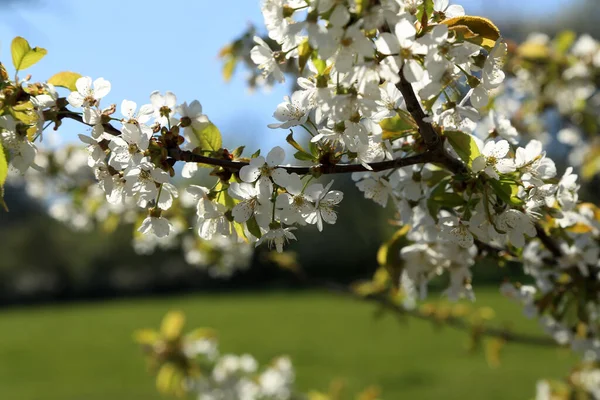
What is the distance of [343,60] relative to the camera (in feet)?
2.11

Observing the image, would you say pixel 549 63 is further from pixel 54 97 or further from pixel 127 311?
pixel 127 311

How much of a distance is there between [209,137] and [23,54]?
0.28m

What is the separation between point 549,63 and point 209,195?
181 cm

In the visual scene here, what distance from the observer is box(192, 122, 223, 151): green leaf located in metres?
0.78

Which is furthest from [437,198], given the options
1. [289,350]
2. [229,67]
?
[289,350]

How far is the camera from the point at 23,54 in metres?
0.83

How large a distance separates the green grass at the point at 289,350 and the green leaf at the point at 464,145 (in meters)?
3.97

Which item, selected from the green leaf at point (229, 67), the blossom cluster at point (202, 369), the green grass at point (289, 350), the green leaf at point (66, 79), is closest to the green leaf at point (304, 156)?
the green leaf at point (66, 79)

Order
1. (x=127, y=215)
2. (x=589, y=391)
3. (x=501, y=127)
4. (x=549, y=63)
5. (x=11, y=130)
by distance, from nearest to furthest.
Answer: (x=11, y=130) < (x=501, y=127) < (x=589, y=391) < (x=549, y=63) < (x=127, y=215)

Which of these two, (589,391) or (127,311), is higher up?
(589,391)

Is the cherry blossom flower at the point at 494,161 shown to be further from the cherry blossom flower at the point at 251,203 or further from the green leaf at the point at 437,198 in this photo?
the cherry blossom flower at the point at 251,203

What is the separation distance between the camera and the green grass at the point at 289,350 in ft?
27.0

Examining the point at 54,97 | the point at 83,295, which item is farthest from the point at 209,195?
the point at 83,295

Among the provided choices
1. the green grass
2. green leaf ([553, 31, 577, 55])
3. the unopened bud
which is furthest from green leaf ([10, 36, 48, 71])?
the green grass
